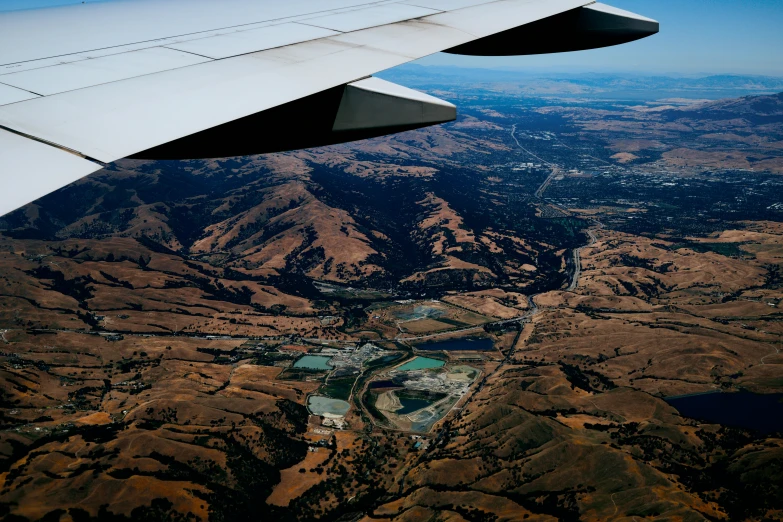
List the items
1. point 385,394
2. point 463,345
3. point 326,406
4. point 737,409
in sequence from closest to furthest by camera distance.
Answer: point 326,406 < point 737,409 < point 385,394 < point 463,345

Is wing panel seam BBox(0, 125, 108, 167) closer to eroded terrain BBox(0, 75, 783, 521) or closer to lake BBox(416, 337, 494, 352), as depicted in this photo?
eroded terrain BBox(0, 75, 783, 521)

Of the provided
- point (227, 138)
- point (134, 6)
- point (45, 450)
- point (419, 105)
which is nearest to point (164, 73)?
point (227, 138)

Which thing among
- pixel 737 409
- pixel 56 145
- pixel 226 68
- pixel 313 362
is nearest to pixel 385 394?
pixel 313 362

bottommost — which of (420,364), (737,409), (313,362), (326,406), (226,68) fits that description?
(313,362)

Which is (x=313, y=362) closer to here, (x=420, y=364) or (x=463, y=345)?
(x=420, y=364)

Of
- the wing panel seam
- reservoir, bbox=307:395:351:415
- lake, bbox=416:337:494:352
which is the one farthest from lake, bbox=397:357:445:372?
the wing panel seam

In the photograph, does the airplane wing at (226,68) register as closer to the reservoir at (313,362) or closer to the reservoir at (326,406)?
the reservoir at (326,406)

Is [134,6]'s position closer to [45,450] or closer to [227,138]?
[227,138]
